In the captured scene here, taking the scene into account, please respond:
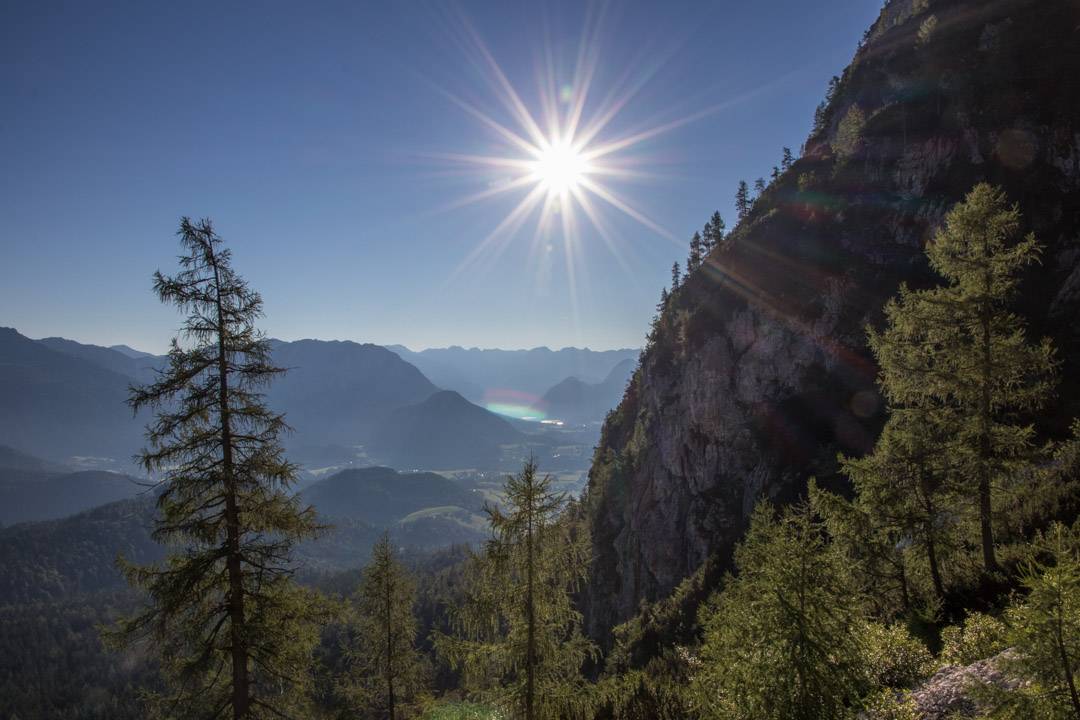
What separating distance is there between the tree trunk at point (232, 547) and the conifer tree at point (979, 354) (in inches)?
749

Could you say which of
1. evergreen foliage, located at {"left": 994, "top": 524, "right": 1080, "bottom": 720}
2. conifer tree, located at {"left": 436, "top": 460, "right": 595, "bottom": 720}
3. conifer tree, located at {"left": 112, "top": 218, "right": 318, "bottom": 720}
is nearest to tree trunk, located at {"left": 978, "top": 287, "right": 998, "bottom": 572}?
evergreen foliage, located at {"left": 994, "top": 524, "right": 1080, "bottom": 720}

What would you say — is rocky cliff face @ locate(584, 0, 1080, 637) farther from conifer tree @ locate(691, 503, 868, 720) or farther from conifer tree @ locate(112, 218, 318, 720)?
conifer tree @ locate(112, 218, 318, 720)

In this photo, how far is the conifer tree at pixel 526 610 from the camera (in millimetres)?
12859

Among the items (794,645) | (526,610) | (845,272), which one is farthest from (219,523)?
(845,272)

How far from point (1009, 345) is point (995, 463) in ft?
11.0

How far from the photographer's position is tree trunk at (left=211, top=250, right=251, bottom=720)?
11.7 metres

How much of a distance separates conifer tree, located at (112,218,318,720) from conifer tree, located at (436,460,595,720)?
173 inches

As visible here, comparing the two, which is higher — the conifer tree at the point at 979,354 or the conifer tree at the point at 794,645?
the conifer tree at the point at 979,354

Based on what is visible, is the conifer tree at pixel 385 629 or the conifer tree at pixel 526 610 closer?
the conifer tree at pixel 526 610

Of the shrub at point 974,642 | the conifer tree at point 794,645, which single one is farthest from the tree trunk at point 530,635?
the shrub at point 974,642

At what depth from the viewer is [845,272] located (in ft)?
165

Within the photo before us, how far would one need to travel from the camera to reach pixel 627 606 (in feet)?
221

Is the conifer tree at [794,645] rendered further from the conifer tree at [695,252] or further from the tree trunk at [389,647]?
the conifer tree at [695,252]

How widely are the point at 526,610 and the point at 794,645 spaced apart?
296 inches
